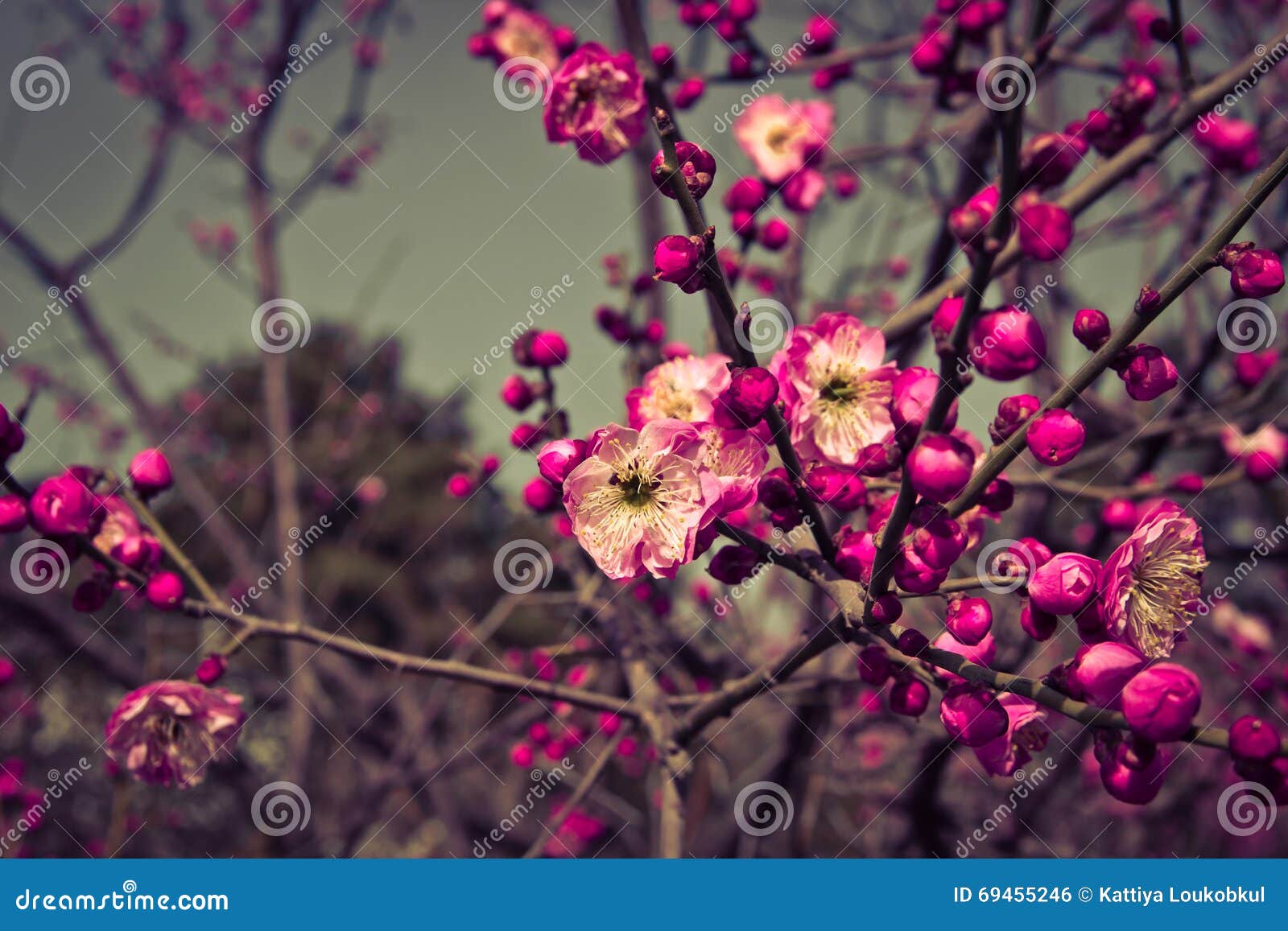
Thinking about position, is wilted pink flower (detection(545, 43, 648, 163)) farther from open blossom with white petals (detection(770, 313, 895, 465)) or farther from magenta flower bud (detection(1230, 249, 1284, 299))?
magenta flower bud (detection(1230, 249, 1284, 299))

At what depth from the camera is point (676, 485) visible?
3.14 ft

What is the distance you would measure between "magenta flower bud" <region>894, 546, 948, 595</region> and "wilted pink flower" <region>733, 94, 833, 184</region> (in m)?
1.26

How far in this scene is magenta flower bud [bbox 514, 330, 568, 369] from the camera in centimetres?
137

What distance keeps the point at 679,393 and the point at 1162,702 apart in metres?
0.68

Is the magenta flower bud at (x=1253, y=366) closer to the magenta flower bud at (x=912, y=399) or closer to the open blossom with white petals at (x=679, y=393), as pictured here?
the magenta flower bud at (x=912, y=399)

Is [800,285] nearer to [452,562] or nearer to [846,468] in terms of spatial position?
[846,468]

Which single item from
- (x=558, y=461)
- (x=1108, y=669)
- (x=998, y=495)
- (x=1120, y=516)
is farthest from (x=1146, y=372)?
(x=1120, y=516)

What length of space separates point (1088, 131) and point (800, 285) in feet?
3.96

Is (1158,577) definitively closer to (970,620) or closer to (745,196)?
(970,620)

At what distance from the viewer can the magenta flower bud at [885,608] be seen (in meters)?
0.87

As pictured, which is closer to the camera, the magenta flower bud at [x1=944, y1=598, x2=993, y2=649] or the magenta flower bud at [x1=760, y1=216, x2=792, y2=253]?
the magenta flower bud at [x1=944, y1=598, x2=993, y2=649]

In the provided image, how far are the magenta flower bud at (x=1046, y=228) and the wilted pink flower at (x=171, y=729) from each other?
1435 mm

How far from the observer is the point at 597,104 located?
1.43 meters

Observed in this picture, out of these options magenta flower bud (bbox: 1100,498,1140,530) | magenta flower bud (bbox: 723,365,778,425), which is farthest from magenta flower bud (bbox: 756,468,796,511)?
magenta flower bud (bbox: 1100,498,1140,530)
